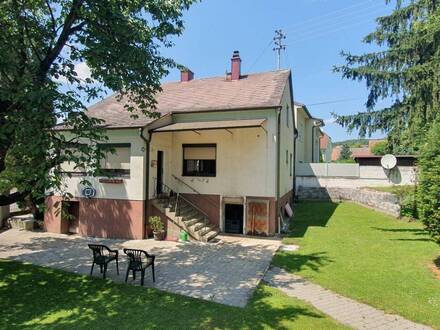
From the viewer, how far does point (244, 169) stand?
16.1 m

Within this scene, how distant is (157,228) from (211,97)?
26.7 ft

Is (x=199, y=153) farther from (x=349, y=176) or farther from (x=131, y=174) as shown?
(x=349, y=176)

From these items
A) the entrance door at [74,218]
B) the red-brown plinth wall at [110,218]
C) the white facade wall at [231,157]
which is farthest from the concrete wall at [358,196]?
the entrance door at [74,218]

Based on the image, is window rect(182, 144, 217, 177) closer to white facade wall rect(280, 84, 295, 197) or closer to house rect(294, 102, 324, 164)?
white facade wall rect(280, 84, 295, 197)

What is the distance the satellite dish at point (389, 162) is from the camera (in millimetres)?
23406

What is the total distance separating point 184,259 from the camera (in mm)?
11891

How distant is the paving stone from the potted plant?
6610mm

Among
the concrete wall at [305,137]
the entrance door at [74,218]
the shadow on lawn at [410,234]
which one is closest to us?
the shadow on lawn at [410,234]

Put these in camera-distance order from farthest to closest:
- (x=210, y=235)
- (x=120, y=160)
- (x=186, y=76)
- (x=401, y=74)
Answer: (x=401, y=74) → (x=186, y=76) → (x=120, y=160) → (x=210, y=235)

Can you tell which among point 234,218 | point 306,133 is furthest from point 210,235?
point 306,133

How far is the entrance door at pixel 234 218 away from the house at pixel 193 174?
0.05m

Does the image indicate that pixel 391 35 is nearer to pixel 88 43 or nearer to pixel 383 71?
pixel 383 71

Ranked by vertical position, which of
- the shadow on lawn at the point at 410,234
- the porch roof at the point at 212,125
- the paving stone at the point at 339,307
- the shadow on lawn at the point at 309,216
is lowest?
the paving stone at the point at 339,307

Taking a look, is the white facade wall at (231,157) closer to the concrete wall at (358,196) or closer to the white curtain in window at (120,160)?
the white curtain in window at (120,160)
